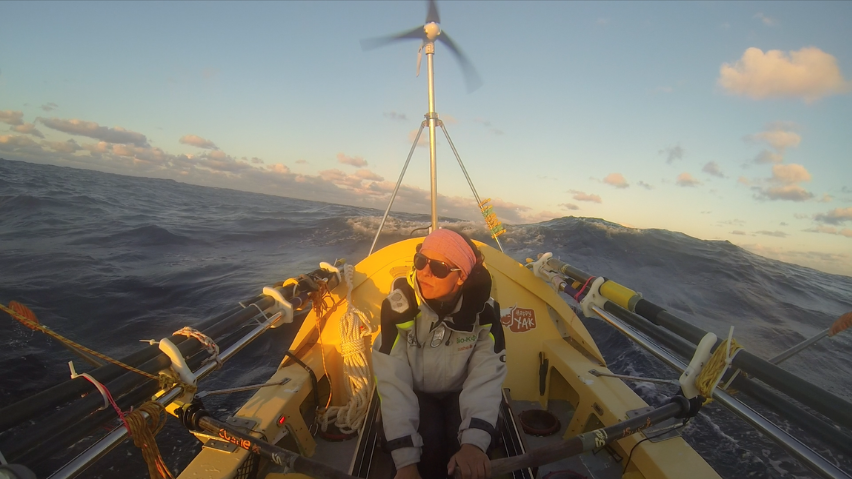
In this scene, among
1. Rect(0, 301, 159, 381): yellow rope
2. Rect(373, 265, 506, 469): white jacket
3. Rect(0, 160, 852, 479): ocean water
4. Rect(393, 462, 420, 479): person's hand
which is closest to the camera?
Rect(0, 301, 159, 381): yellow rope

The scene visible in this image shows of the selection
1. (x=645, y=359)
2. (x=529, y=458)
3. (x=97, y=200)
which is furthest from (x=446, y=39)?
(x=97, y=200)

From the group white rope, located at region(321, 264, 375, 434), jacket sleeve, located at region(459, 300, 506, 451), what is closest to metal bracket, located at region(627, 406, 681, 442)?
jacket sleeve, located at region(459, 300, 506, 451)

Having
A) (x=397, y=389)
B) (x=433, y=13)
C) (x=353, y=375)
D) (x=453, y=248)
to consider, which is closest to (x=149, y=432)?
(x=397, y=389)

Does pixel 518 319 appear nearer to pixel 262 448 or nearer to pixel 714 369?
pixel 714 369

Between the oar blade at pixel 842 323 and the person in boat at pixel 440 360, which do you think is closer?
the person in boat at pixel 440 360

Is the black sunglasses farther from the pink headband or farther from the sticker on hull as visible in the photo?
the sticker on hull

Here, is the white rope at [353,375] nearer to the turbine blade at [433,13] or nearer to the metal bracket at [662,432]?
the metal bracket at [662,432]

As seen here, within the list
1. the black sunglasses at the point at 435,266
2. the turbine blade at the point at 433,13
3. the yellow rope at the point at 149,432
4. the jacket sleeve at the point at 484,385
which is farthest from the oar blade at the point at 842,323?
the turbine blade at the point at 433,13

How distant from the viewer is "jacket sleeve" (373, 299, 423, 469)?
195 cm

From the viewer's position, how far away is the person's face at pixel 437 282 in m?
2.05

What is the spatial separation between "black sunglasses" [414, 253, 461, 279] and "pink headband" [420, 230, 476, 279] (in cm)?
4

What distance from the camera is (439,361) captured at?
2312 mm

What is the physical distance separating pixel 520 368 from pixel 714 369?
189 cm

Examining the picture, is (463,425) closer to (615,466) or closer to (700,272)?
(615,466)
